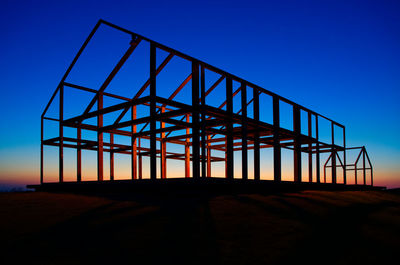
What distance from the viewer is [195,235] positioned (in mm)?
4809

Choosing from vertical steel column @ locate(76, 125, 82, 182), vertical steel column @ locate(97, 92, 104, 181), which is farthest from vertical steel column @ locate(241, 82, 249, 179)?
vertical steel column @ locate(76, 125, 82, 182)

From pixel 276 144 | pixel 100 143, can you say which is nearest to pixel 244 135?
pixel 276 144

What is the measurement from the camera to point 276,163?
14773mm

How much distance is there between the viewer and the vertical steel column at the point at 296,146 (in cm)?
1633

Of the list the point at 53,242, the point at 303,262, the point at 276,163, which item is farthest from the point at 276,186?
the point at 53,242

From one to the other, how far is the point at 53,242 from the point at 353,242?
4511 millimetres

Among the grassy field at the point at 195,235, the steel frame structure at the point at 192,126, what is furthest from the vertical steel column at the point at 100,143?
the grassy field at the point at 195,235

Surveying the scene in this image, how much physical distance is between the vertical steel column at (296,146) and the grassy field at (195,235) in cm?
903

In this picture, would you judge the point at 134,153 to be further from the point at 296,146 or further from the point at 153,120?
the point at 296,146

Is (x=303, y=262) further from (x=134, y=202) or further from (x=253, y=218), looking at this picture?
(x=134, y=202)

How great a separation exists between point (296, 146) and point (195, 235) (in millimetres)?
13235

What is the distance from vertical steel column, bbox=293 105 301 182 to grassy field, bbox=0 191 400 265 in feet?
29.6

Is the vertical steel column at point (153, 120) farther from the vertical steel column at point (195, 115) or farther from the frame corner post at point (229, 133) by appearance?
the frame corner post at point (229, 133)

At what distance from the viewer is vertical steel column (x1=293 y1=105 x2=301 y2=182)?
643 inches
